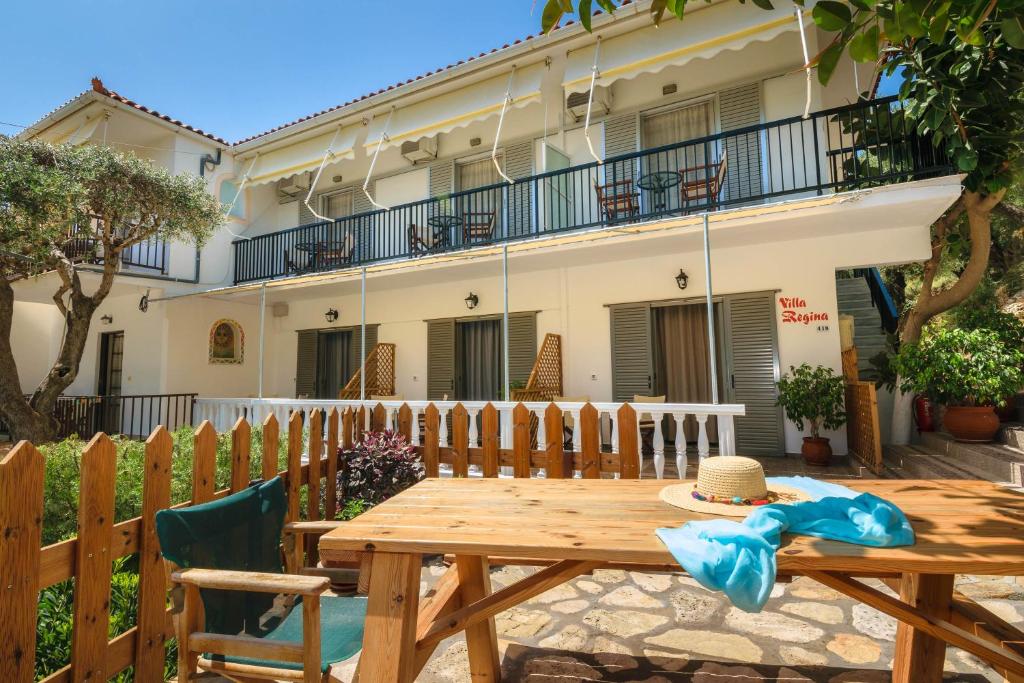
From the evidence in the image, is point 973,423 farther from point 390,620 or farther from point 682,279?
point 390,620

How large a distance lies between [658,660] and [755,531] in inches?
53.9

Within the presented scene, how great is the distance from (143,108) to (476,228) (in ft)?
22.8

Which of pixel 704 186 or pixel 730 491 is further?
pixel 704 186

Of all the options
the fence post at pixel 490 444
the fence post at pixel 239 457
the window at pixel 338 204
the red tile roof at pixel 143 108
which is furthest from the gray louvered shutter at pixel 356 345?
the fence post at pixel 239 457

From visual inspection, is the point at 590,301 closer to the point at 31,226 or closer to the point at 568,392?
the point at 568,392

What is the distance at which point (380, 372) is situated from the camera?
1039 centimetres

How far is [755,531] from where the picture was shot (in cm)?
141

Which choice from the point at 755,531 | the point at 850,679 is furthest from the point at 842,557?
the point at 850,679

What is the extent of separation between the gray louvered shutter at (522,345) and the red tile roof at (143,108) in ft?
25.0

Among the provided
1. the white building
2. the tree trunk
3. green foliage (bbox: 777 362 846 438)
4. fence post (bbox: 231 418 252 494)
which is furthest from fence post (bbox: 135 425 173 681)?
the tree trunk

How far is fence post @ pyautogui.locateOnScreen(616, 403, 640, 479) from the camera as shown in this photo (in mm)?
3693

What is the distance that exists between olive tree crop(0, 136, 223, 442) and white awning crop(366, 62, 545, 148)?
11.2ft

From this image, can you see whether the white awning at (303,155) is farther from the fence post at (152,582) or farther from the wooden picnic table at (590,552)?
the wooden picnic table at (590,552)

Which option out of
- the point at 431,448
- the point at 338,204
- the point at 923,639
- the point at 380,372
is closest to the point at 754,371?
the point at 431,448
